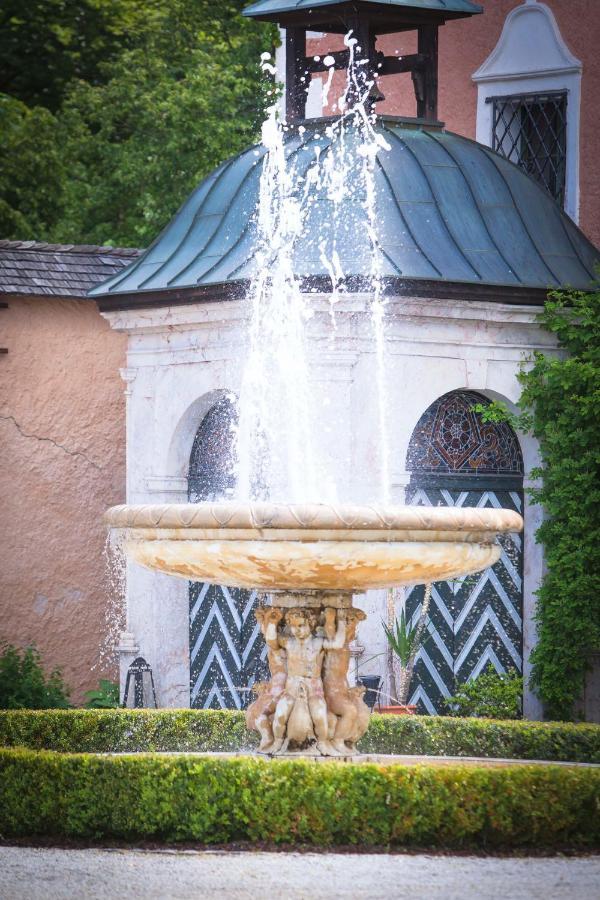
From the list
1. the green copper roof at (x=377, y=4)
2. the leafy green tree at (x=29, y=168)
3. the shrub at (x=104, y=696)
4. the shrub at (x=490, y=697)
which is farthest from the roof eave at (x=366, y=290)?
the leafy green tree at (x=29, y=168)

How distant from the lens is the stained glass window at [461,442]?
1448cm

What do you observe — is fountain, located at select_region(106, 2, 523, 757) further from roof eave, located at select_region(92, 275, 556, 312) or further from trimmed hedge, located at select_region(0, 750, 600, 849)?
roof eave, located at select_region(92, 275, 556, 312)

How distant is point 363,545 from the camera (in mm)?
9047

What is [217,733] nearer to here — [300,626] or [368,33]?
[300,626]

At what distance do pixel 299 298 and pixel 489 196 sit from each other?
2283 millimetres

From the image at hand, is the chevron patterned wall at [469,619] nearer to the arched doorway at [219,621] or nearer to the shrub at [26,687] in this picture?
the arched doorway at [219,621]

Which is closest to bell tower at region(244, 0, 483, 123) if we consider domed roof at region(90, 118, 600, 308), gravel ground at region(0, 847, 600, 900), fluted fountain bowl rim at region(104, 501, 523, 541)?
domed roof at region(90, 118, 600, 308)

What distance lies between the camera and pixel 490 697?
1426 cm

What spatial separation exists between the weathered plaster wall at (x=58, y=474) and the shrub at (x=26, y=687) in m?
1.27

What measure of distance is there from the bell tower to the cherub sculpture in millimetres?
6487

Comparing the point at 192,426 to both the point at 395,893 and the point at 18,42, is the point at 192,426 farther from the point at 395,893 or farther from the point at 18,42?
the point at 18,42

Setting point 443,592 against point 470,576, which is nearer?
point 443,592

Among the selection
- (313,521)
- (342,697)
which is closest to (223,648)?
(342,697)

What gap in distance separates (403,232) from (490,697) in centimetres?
343
